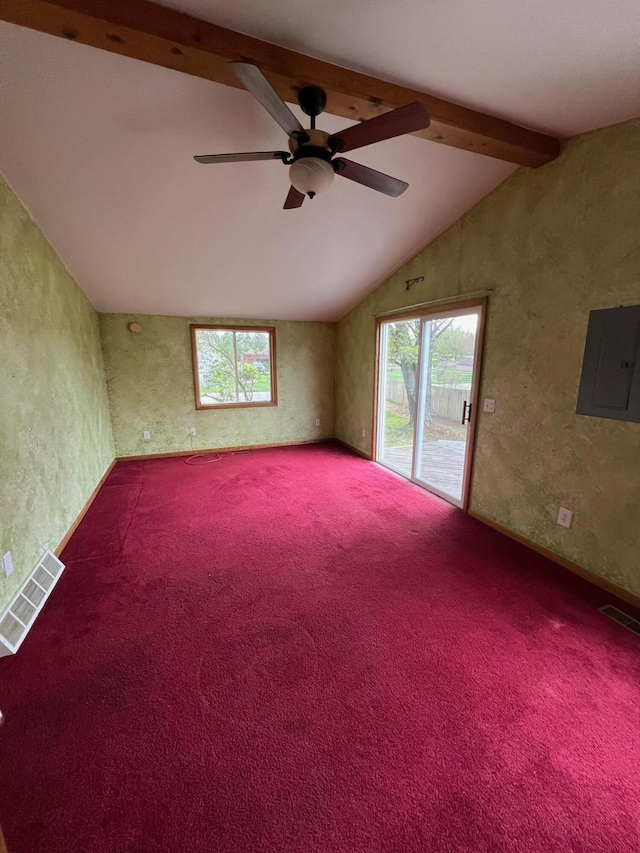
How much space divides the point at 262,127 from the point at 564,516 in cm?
323

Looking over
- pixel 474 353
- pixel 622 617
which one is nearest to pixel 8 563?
pixel 622 617

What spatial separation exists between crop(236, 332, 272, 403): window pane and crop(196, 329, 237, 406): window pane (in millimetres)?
118

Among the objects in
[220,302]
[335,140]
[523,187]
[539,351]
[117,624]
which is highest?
[523,187]

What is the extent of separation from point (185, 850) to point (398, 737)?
777 millimetres

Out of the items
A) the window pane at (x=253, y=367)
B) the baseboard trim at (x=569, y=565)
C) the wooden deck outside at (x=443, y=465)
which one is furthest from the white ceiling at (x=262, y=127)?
the baseboard trim at (x=569, y=565)

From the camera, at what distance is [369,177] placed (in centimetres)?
185

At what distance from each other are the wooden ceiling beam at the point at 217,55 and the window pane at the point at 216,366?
11.6 ft

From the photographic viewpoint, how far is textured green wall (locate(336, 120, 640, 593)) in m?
2.05

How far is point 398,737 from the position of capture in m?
1.33

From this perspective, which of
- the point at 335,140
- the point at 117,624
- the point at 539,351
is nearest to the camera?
the point at 335,140

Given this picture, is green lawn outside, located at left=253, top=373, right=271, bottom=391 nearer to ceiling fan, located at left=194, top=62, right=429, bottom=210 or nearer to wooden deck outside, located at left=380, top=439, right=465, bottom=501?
wooden deck outside, located at left=380, top=439, right=465, bottom=501

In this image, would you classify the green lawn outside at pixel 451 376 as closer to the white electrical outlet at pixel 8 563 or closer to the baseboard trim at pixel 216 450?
the baseboard trim at pixel 216 450

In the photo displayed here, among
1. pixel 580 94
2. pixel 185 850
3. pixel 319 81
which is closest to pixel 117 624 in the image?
pixel 185 850

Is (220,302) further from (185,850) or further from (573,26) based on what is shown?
(185,850)
